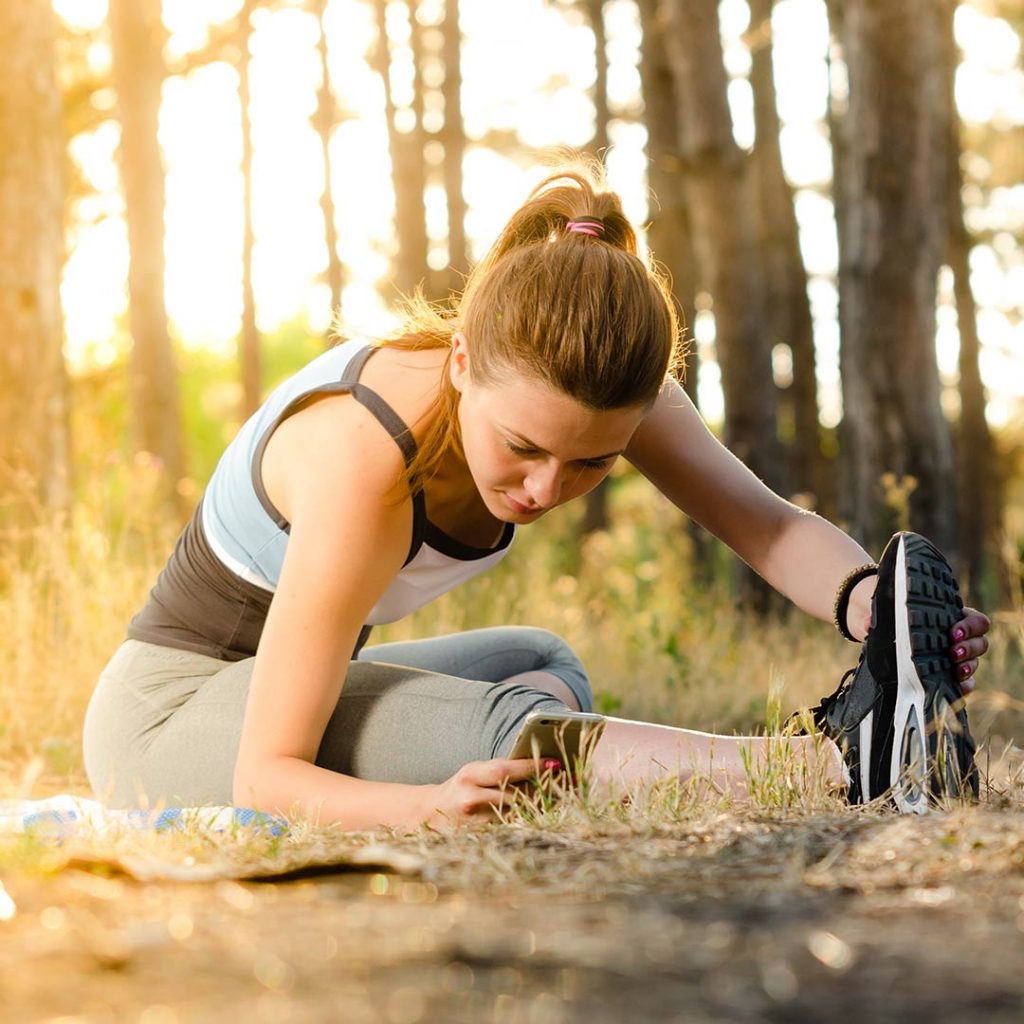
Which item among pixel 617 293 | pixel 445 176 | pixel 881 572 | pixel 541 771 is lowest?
pixel 541 771

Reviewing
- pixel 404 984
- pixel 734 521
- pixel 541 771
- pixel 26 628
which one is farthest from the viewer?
pixel 26 628

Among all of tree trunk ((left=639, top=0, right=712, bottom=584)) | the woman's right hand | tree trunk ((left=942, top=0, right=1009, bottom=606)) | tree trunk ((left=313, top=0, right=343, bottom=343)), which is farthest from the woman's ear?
tree trunk ((left=313, top=0, right=343, bottom=343))

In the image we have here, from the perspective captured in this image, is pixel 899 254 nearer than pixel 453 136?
Yes

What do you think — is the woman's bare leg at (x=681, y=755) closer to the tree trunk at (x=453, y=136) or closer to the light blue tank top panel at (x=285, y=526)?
the light blue tank top panel at (x=285, y=526)

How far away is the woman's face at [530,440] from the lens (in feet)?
8.69

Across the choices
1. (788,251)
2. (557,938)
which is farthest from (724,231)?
(557,938)

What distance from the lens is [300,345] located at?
30672 mm

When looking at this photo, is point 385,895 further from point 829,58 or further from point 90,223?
point 90,223

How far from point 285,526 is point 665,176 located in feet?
26.0

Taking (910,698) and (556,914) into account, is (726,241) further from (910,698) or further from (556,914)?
(556,914)

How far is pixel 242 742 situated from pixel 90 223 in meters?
14.0

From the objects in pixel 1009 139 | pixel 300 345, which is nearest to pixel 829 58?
pixel 1009 139

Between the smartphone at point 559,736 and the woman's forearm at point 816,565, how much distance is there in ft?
2.33

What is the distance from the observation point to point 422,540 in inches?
117
